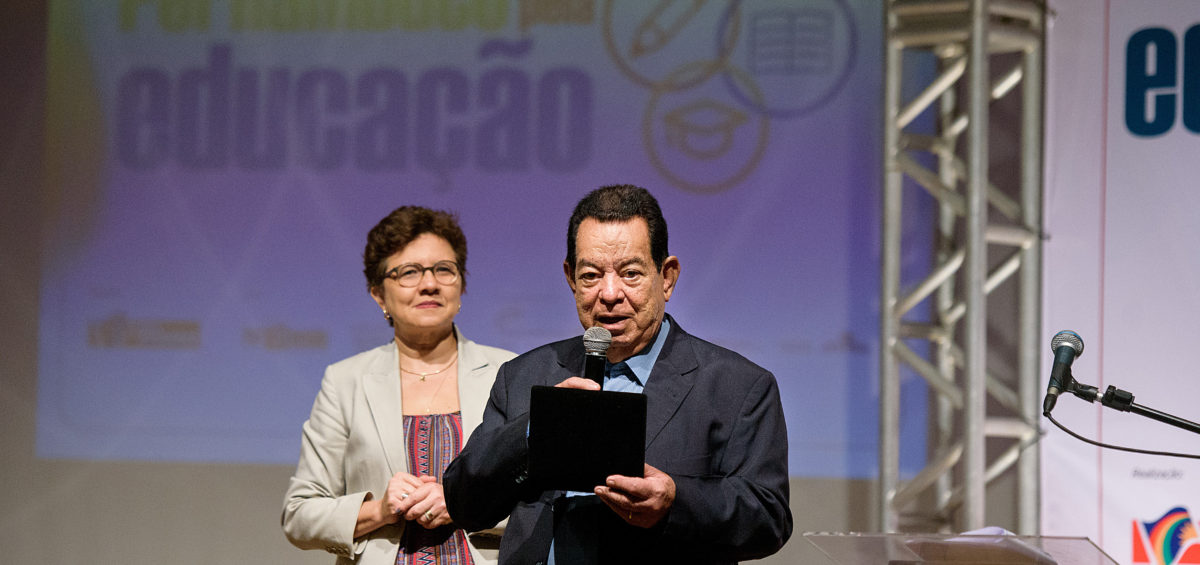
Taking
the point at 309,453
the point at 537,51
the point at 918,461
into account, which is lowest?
the point at 918,461

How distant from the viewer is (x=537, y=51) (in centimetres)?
454

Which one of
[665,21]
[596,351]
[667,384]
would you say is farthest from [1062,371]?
[665,21]

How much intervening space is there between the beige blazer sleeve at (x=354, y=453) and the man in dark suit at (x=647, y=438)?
82 centimetres

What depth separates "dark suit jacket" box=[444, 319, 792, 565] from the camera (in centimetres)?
182

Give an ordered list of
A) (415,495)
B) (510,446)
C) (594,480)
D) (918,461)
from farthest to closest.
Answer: (918,461) < (415,495) < (510,446) < (594,480)

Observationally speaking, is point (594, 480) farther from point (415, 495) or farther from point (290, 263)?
point (290, 263)

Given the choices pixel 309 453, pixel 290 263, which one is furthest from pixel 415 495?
pixel 290 263

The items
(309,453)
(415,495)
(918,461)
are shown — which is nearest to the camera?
(415,495)

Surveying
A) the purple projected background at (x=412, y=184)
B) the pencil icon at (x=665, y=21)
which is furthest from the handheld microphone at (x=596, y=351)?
the pencil icon at (x=665, y=21)

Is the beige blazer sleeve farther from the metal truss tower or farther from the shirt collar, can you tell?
the metal truss tower

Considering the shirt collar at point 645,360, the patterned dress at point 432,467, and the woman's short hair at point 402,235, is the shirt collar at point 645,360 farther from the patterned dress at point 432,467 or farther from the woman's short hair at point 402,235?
the woman's short hair at point 402,235

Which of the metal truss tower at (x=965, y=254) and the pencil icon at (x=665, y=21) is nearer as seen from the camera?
the metal truss tower at (x=965, y=254)

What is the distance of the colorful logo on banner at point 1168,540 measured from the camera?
390 cm

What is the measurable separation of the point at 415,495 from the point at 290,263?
226cm
